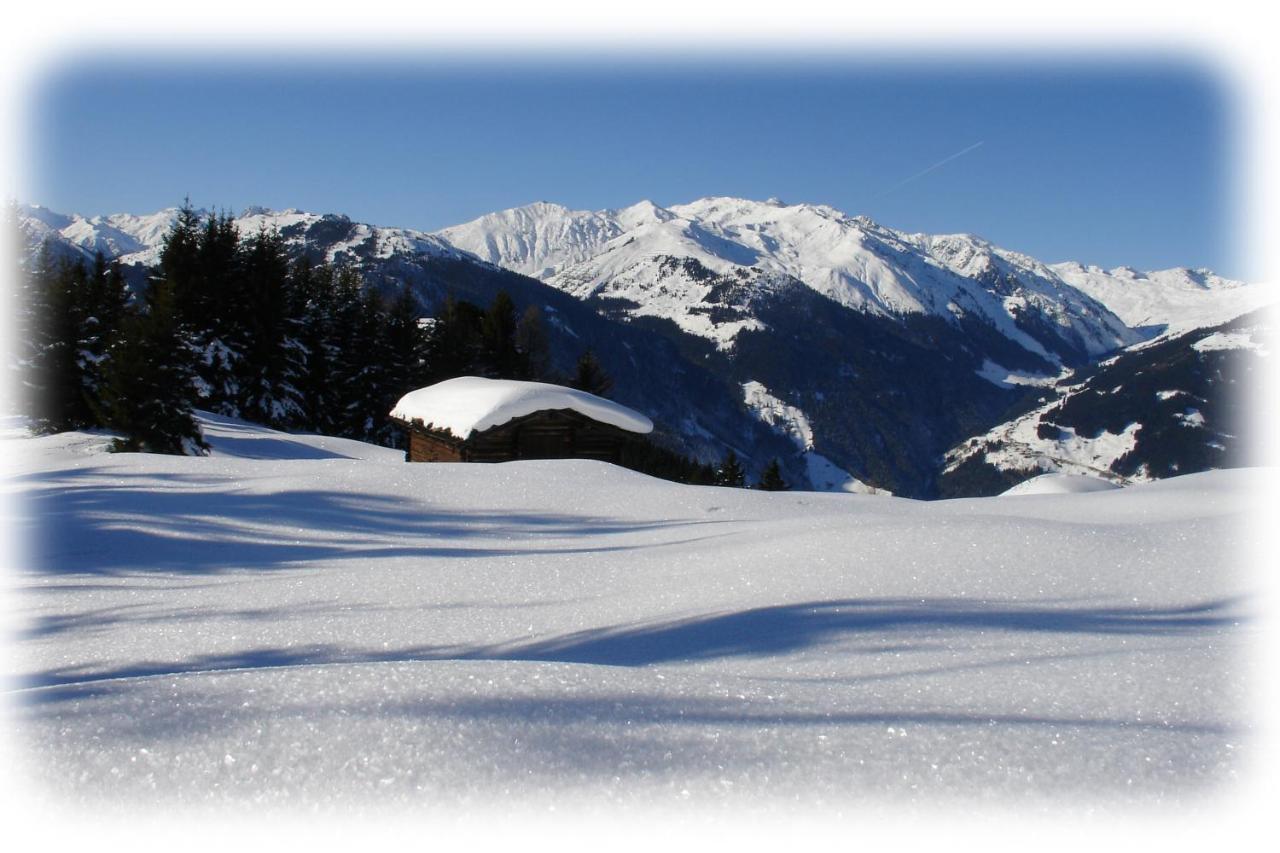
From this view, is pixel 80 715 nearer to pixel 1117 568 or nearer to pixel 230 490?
pixel 1117 568

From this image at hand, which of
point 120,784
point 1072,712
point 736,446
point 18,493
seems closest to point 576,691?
point 120,784

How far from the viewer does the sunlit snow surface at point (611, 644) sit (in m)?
2.05

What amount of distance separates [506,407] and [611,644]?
564 inches

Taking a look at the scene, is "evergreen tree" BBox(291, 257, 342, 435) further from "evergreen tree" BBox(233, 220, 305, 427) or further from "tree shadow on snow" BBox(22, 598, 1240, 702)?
"tree shadow on snow" BBox(22, 598, 1240, 702)

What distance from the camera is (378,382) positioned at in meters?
35.9

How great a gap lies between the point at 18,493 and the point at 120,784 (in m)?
9.01

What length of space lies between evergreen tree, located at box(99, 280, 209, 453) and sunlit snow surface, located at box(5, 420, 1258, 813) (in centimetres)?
1079

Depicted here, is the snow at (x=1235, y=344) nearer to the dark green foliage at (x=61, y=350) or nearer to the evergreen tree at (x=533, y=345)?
the evergreen tree at (x=533, y=345)

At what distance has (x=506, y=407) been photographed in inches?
716

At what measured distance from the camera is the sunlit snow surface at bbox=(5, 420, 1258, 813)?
2047 millimetres

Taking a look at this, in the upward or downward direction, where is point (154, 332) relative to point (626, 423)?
upward

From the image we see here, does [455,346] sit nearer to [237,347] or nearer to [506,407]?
[237,347]

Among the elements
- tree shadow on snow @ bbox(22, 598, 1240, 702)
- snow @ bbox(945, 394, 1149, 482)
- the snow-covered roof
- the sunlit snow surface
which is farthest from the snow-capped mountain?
tree shadow on snow @ bbox(22, 598, 1240, 702)

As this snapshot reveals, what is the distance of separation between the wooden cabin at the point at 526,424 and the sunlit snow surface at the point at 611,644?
328 inches
